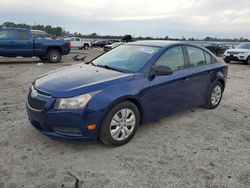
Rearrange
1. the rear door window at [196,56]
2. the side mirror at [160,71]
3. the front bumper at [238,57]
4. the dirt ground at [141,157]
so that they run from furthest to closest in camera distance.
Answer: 1. the front bumper at [238,57]
2. the rear door window at [196,56]
3. the side mirror at [160,71]
4. the dirt ground at [141,157]

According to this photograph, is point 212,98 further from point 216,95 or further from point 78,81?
point 78,81

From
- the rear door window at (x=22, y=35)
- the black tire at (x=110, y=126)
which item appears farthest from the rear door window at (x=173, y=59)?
the rear door window at (x=22, y=35)

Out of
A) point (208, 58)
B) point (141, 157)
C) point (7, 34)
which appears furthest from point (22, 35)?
point (141, 157)

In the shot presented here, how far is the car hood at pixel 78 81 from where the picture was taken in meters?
3.54

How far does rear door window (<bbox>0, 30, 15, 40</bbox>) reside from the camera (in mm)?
12909

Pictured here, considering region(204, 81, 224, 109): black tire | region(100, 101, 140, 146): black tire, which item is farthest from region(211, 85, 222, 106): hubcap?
region(100, 101, 140, 146): black tire

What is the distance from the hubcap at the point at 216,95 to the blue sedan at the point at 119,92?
44 centimetres

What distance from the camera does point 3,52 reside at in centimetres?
1295

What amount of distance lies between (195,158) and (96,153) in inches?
54.4

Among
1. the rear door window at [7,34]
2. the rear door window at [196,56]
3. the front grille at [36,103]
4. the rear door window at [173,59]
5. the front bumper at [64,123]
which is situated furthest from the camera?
the rear door window at [7,34]

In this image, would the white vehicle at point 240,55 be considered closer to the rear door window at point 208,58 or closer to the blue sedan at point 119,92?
the rear door window at point 208,58

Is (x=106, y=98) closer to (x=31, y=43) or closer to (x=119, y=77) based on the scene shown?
(x=119, y=77)

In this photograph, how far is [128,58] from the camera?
4.66 m

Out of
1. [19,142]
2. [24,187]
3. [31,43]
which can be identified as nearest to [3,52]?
[31,43]
